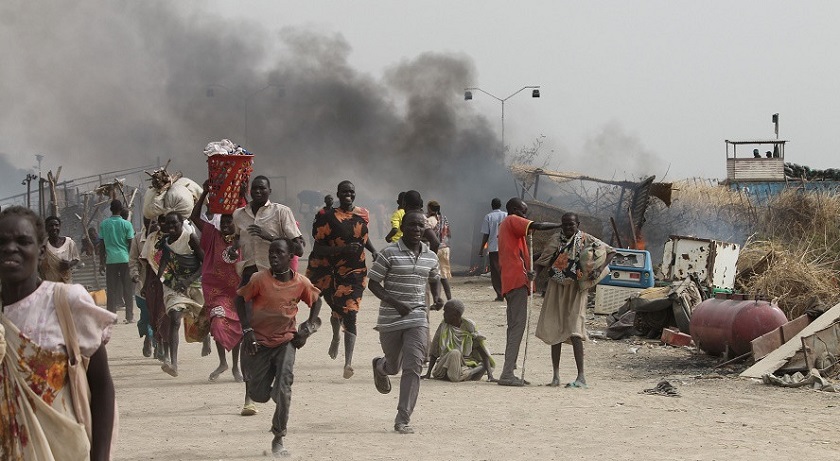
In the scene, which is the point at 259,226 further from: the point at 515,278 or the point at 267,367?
the point at 515,278

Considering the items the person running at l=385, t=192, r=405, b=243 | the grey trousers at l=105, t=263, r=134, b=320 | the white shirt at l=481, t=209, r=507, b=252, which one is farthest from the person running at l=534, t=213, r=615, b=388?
the white shirt at l=481, t=209, r=507, b=252

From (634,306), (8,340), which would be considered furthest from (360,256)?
(8,340)

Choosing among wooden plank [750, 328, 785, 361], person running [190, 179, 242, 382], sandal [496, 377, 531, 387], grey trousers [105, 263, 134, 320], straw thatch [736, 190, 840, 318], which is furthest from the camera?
grey trousers [105, 263, 134, 320]

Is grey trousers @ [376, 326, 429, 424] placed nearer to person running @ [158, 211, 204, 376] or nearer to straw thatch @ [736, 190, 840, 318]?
person running @ [158, 211, 204, 376]

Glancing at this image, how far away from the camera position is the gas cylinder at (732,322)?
38.7ft

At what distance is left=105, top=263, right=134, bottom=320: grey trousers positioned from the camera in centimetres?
1653

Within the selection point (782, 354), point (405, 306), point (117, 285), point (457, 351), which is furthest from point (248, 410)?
point (117, 285)

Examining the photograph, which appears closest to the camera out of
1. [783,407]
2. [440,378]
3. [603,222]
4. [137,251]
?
[783,407]

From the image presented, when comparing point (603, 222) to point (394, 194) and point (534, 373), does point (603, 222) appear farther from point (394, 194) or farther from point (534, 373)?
point (394, 194)

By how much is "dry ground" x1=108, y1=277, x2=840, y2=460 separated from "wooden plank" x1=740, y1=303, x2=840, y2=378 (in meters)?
0.21

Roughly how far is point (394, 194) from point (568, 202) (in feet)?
57.0

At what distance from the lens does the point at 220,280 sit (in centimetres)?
1005

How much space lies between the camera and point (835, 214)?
709 inches

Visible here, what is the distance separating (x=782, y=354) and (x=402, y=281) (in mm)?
4715
